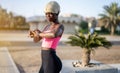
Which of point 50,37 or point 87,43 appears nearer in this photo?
point 50,37

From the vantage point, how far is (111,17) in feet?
169

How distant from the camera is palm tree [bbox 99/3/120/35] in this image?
169ft

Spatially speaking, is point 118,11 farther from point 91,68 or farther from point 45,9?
point 45,9

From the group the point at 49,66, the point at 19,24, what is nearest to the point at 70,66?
the point at 49,66

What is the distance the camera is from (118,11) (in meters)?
52.0

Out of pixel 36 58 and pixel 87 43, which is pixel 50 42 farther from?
pixel 36 58

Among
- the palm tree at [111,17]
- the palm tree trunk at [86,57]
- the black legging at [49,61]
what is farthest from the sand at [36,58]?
the palm tree at [111,17]

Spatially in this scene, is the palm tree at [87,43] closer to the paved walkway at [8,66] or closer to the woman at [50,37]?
the paved walkway at [8,66]

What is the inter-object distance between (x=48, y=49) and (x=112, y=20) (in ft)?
161

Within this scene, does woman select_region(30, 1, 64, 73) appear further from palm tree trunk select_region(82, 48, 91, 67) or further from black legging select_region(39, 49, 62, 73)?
palm tree trunk select_region(82, 48, 91, 67)

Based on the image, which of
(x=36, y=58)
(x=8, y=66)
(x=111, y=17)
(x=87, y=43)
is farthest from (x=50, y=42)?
(x=111, y=17)

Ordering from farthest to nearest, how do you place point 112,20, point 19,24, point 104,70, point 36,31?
point 19,24, point 112,20, point 104,70, point 36,31

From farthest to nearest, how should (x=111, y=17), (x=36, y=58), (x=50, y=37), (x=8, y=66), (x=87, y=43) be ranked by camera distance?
(x=111, y=17) → (x=36, y=58) → (x=8, y=66) → (x=87, y=43) → (x=50, y=37)

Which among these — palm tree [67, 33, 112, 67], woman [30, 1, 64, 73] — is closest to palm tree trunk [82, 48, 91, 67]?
palm tree [67, 33, 112, 67]
